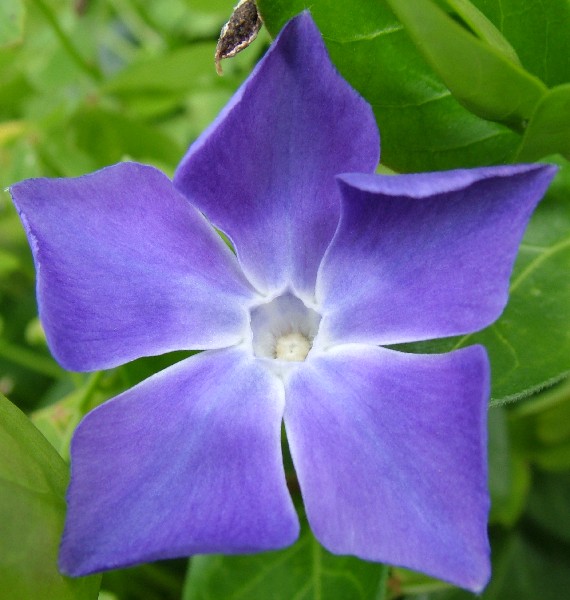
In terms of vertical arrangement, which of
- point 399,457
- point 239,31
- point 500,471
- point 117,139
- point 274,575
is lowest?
point 500,471

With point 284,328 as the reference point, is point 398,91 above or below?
above

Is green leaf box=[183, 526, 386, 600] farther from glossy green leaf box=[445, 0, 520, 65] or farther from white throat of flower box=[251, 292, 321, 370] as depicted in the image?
glossy green leaf box=[445, 0, 520, 65]

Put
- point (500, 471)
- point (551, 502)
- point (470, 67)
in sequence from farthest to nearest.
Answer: point (551, 502), point (500, 471), point (470, 67)

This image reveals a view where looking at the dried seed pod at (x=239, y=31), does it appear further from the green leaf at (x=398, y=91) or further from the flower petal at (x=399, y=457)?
the flower petal at (x=399, y=457)

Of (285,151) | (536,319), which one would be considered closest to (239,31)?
(285,151)

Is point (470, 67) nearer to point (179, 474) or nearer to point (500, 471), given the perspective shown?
point (179, 474)

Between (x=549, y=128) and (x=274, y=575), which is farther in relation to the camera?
(x=274, y=575)

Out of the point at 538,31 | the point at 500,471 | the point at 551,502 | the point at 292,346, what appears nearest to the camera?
the point at 538,31
